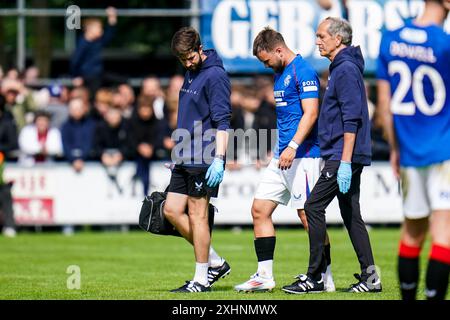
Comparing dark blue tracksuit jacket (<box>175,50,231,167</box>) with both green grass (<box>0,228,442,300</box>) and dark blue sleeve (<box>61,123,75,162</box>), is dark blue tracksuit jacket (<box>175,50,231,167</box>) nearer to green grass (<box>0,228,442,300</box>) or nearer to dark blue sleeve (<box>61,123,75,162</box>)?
green grass (<box>0,228,442,300</box>)

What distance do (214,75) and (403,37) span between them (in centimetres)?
303

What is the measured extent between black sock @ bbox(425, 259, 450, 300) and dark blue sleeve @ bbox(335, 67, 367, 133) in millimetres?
2488

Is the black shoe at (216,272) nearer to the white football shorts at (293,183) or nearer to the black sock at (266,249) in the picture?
the black sock at (266,249)

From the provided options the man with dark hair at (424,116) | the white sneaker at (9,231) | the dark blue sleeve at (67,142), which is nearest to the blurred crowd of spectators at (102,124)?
the dark blue sleeve at (67,142)

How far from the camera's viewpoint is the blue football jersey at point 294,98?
34.7ft

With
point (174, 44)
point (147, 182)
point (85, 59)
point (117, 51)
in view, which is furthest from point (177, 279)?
point (117, 51)

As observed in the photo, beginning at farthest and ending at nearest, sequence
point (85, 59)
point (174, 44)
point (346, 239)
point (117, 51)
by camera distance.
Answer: point (117, 51) < point (85, 59) < point (346, 239) < point (174, 44)

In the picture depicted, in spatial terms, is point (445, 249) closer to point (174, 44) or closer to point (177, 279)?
point (174, 44)

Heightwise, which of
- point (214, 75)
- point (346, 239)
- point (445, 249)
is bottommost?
point (346, 239)

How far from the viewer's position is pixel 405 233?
812 cm

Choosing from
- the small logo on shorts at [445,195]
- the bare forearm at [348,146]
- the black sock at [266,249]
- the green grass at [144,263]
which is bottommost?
the green grass at [144,263]

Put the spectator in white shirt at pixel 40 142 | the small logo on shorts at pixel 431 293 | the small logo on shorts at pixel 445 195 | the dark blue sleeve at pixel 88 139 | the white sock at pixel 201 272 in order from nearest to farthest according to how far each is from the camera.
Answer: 1. the small logo on shorts at pixel 445 195
2. the small logo on shorts at pixel 431 293
3. the white sock at pixel 201 272
4. the spectator in white shirt at pixel 40 142
5. the dark blue sleeve at pixel 88 139

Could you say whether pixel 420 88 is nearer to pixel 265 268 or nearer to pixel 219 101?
pixel 219 101

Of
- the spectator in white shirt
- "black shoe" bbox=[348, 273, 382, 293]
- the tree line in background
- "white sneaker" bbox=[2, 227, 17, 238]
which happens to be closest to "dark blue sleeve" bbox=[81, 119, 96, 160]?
the spectator in white shirt
